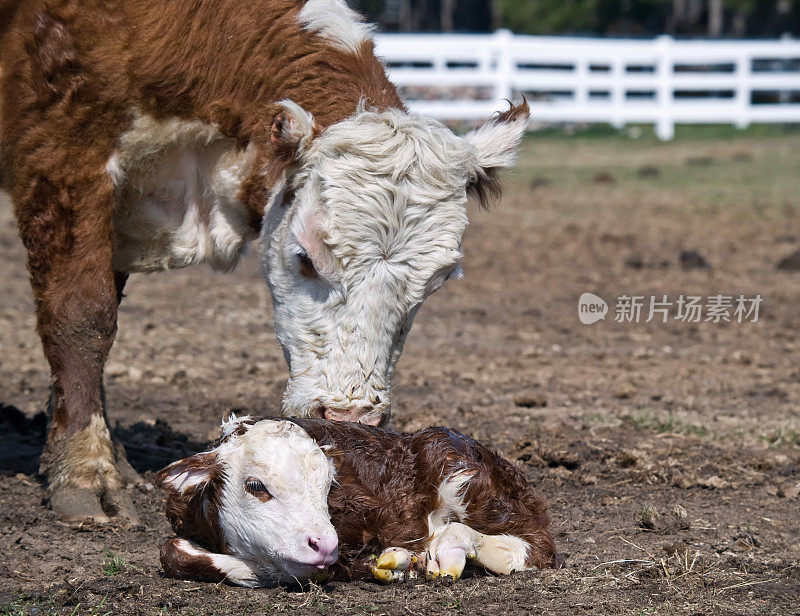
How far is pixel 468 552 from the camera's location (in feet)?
11.7

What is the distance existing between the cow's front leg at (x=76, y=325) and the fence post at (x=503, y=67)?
1920cm

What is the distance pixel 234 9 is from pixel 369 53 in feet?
2.03

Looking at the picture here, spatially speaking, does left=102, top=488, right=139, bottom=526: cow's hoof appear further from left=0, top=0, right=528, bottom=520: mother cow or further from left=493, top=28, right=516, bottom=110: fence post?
left=493, top=28, right=516, bottom=110: fence post

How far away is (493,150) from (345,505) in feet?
5.60

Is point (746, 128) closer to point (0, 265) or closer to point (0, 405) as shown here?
point (0, 265)

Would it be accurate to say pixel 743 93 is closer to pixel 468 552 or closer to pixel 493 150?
pixel 493 150

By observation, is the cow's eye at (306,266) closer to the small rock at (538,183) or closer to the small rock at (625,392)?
the small rock at (625,392)

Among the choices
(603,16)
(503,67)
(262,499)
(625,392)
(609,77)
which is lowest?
(262,499)

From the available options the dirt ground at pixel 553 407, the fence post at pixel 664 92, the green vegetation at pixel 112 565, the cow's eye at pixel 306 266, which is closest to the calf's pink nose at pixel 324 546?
the dirt ground at pixel 553 407

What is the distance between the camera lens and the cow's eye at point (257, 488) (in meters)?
3.38

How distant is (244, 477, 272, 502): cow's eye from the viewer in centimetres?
338

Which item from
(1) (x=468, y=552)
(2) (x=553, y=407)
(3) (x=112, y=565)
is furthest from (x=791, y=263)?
(3) (x=112, y=565)

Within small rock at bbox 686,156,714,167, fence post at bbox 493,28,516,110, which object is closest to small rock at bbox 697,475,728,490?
small rock at bbox 686,156,714,167

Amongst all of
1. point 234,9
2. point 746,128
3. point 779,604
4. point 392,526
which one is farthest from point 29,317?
point 746,128
